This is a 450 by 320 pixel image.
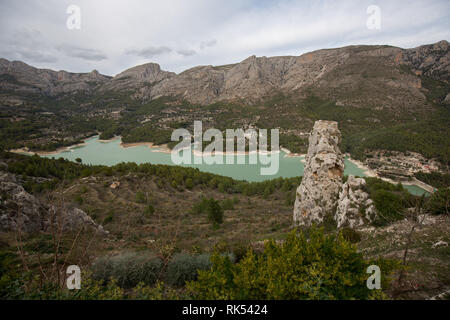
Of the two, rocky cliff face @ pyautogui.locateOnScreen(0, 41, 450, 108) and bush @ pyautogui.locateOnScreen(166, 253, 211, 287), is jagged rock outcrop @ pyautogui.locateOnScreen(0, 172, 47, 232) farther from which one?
rocky cliff face @ pyautogui.locateOnScreen(0, 41, 450, 108)

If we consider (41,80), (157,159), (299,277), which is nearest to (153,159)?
(157,159)

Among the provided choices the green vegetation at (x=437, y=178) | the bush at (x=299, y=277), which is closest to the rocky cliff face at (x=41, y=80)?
the bush at (x=299, y=277)

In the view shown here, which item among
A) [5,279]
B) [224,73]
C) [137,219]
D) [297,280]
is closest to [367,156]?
[137,219]

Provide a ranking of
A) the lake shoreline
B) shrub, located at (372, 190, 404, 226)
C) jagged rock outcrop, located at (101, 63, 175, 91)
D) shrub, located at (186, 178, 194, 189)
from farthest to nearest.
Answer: jagged rock outcrop, located at (101, 63, 175, 91)
the lake shoreline
shrub, located at (186, 178, 194, 189)
shrub, located at (372, 190, 404, 226)

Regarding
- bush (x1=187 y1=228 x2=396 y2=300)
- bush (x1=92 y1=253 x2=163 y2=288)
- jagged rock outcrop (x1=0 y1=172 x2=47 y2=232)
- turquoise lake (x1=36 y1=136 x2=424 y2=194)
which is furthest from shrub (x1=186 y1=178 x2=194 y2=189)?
bush (x1=187 y1=228 x2=396 y2=300)

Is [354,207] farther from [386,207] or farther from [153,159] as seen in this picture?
[153,159]
